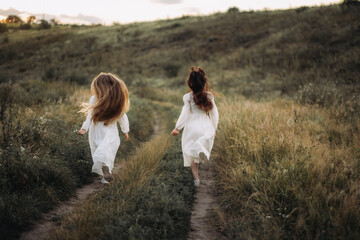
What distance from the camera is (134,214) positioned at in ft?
9.45

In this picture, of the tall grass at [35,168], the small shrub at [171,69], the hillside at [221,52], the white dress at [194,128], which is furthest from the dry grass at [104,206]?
the small shrub at [171,69]

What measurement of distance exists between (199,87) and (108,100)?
1712 mm

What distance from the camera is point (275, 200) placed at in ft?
9.36

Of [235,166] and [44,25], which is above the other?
[44,25]

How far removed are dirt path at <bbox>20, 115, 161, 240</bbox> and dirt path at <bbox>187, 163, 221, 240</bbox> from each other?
175 centimetres

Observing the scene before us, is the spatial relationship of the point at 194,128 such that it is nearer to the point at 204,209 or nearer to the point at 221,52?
the point at 204,209

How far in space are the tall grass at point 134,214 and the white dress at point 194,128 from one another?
0.64 meters

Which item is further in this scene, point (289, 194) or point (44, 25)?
point (44, 25)

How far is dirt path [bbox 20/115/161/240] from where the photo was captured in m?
2.81

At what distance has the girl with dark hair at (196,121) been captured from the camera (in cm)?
450

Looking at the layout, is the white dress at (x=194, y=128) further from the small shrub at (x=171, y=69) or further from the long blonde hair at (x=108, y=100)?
the small shrub at (x=171, y=69)

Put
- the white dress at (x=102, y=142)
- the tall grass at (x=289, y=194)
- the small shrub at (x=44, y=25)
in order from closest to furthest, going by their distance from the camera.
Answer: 1. the tall grass at (x=289, y=194)
2. the white dress at (x=102, y=142)
3. the small shrub at (x=44, y=25)

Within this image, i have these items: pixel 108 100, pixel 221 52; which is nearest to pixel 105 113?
pixel 108 100

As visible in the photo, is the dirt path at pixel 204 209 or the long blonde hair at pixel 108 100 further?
the long blonde hair at pixel 108 100
